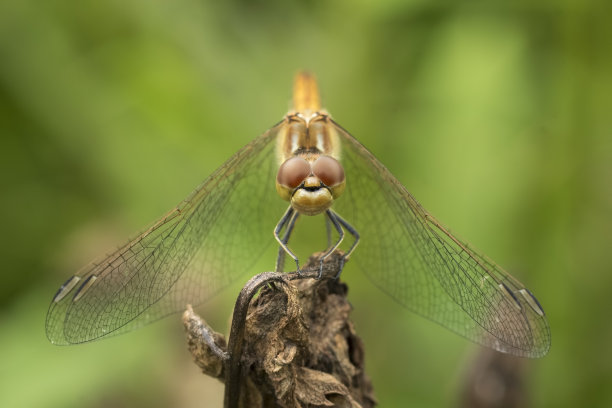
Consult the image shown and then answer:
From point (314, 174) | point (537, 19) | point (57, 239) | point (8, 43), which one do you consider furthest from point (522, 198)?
point (8, 43)

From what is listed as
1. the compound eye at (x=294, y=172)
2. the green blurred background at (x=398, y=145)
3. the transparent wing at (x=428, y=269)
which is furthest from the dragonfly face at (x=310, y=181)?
the green blurred background at (x=398, y=145)

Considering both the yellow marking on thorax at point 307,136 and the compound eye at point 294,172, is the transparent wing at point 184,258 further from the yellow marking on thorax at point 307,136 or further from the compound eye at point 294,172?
the compound eye at point 294,172

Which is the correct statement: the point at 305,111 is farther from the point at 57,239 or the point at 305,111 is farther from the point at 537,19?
the point at 57,239

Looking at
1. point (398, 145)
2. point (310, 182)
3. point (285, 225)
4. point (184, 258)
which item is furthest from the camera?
point (398, 145)

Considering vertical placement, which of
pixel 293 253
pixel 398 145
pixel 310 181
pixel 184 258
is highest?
pixel 398 145

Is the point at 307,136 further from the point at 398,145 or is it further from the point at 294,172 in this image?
the point at 398,145

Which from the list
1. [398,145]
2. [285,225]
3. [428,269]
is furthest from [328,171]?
[398,145]
